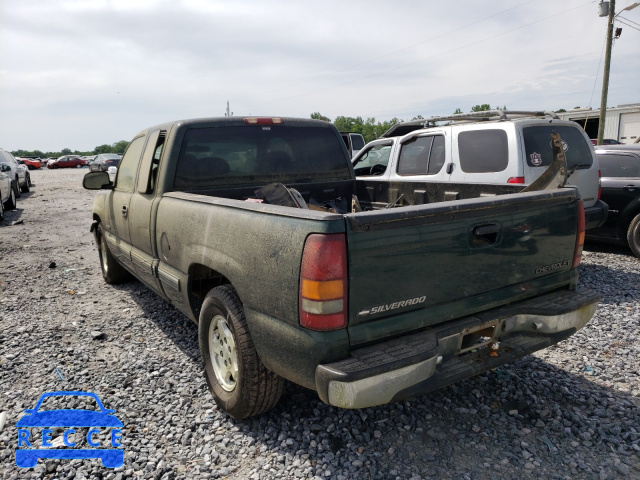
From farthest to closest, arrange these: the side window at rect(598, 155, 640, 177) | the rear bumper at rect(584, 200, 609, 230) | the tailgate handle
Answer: the side window at rect(598, 155, 640, 177)
the rear bumper at rect(584, 200, 609, 230)
the tailgate handle

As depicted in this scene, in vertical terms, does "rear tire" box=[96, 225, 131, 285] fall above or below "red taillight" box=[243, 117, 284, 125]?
below

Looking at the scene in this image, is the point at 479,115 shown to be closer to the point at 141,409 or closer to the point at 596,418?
the point at 596,418

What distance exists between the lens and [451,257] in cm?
251

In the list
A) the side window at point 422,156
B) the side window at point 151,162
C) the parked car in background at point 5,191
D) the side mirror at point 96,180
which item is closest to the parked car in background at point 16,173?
the parked car in background at point 5,191

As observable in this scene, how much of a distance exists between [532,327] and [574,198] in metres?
0.87

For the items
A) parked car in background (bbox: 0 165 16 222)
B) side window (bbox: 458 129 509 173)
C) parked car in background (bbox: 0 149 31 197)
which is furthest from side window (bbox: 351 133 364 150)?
side window (bbox: 458 129 509 173)

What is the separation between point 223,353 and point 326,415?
0.78m

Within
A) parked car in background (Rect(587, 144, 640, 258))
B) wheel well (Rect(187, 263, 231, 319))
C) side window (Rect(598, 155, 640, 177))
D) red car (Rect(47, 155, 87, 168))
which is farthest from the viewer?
red car (Rect(47, 155, 87, 168))

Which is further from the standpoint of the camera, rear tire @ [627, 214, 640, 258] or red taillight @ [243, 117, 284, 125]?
rear tire @ [627, 214, 640, 258]

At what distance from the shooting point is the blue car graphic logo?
2721mm

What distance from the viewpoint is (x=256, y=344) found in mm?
2592

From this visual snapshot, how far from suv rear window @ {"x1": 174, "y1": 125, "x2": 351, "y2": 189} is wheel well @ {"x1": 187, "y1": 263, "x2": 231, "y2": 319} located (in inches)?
35.0

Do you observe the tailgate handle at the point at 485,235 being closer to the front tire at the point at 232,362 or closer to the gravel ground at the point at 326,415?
the gravel ground at the point at 326,415

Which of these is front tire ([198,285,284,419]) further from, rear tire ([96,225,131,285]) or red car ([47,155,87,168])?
red car ([47,155,87,168])
